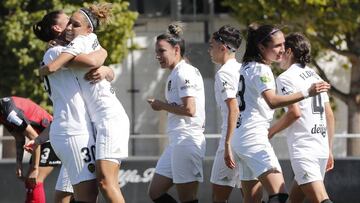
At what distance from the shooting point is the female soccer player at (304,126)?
9898 mm

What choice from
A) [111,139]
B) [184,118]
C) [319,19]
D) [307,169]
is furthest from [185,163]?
[319,19]

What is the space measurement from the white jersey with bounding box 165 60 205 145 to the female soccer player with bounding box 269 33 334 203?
888 mm

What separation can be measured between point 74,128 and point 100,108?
0.89 ft

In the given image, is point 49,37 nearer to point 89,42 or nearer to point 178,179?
point 89,42

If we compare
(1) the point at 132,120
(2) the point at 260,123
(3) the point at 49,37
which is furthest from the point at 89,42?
(1) the point at 132,120

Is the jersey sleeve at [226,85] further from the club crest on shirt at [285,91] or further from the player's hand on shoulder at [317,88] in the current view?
Result: the player's hand on shoulder at [317,88]

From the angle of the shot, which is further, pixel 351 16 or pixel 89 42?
pixel 351 16

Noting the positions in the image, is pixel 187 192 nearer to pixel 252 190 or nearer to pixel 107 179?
pixel 252 190

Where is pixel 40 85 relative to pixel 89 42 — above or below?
below

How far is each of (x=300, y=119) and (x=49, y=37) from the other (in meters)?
2.39

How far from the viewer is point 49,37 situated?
30.4 ft

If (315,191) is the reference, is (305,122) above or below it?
above

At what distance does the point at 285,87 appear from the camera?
32.7ft

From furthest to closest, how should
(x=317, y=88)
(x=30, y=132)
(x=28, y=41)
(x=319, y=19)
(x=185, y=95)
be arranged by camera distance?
(x=319, y=19) < (x=28, y=41) < (x=30, y=132) < (x=185, y=95) < (x=317, y=88)
